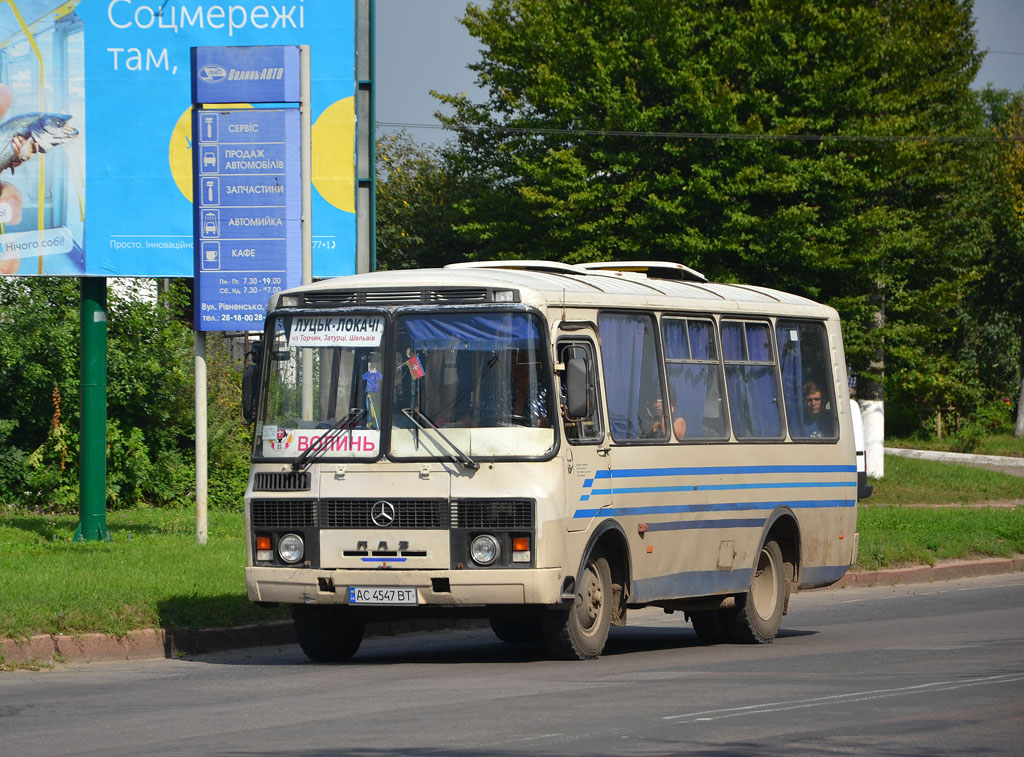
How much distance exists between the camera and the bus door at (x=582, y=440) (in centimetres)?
1127

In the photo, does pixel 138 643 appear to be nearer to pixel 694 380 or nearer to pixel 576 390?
pixel 576 390

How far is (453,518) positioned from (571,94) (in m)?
26.3

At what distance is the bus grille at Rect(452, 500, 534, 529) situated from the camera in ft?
36.1

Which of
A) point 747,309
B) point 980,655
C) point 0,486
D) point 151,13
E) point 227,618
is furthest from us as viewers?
point 0,486

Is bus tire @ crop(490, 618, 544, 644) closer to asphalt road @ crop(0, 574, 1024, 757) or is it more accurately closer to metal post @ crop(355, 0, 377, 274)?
asphalt road @ crop(0, 574, 1024, 757)

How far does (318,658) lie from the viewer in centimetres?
1223

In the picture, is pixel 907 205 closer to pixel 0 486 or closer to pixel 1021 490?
pixel 1021 490

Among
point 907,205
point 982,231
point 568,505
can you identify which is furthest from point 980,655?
point 982,231

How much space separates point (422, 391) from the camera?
11.4m

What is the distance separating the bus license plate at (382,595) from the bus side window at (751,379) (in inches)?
148

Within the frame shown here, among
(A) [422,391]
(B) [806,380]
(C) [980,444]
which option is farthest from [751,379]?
(C) [980,444]

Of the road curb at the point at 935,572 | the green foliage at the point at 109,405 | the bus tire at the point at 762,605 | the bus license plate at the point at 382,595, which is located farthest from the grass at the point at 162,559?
the bus tire at the point at 762,605

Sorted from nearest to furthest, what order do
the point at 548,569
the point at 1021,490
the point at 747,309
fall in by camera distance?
the point at 548,569 < the point at 747,309 < the point at 1021,490

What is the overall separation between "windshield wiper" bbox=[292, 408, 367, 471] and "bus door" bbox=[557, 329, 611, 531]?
144 centimetres
